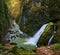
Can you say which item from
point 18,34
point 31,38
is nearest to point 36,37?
point 31,38

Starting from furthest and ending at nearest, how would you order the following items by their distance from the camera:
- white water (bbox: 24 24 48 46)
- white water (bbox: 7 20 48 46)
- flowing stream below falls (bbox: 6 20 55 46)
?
1. flowing stream below falls (bbox: 6 20 55 46)
2. white water (bbox: 7 20 48 46)
3. white water (bbox: 24 24 48 46)

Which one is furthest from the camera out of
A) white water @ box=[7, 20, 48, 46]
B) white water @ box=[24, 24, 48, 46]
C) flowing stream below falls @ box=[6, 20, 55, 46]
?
flowing stream below falls @ box=[6, 20, 55, 46]

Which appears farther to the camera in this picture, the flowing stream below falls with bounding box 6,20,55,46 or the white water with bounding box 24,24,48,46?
the flowing stream below falls with bounding box 6,20,55,46

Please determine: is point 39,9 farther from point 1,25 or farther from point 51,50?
point 51,50

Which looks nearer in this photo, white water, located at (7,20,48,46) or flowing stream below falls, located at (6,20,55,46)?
white water, located at (7,20,48,46)

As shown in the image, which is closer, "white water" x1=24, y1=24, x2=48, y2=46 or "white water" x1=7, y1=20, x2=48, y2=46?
"white water" x1=24, y1=24, x2=48, y2=46

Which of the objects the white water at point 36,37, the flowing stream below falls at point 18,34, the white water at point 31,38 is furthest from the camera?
the flowing stream below falls at point 18,34

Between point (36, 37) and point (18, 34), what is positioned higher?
point (18, 34)

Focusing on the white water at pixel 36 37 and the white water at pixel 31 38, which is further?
the white water at pixel 31 38

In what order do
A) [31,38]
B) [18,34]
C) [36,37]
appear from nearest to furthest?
[36,37] < [31,38] < [18,34]

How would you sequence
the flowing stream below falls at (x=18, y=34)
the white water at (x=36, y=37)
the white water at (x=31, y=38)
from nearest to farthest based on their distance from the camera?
1. the white water at (x=36, y=37)
2. the white water at (x=31, y=38)
3. the flowing stream below falls at (x=18, y=34)

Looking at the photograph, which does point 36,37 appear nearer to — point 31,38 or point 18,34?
point 31,38

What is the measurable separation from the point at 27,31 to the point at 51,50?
5.64 m

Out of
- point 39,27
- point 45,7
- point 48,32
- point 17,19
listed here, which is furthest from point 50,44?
point 17,19
